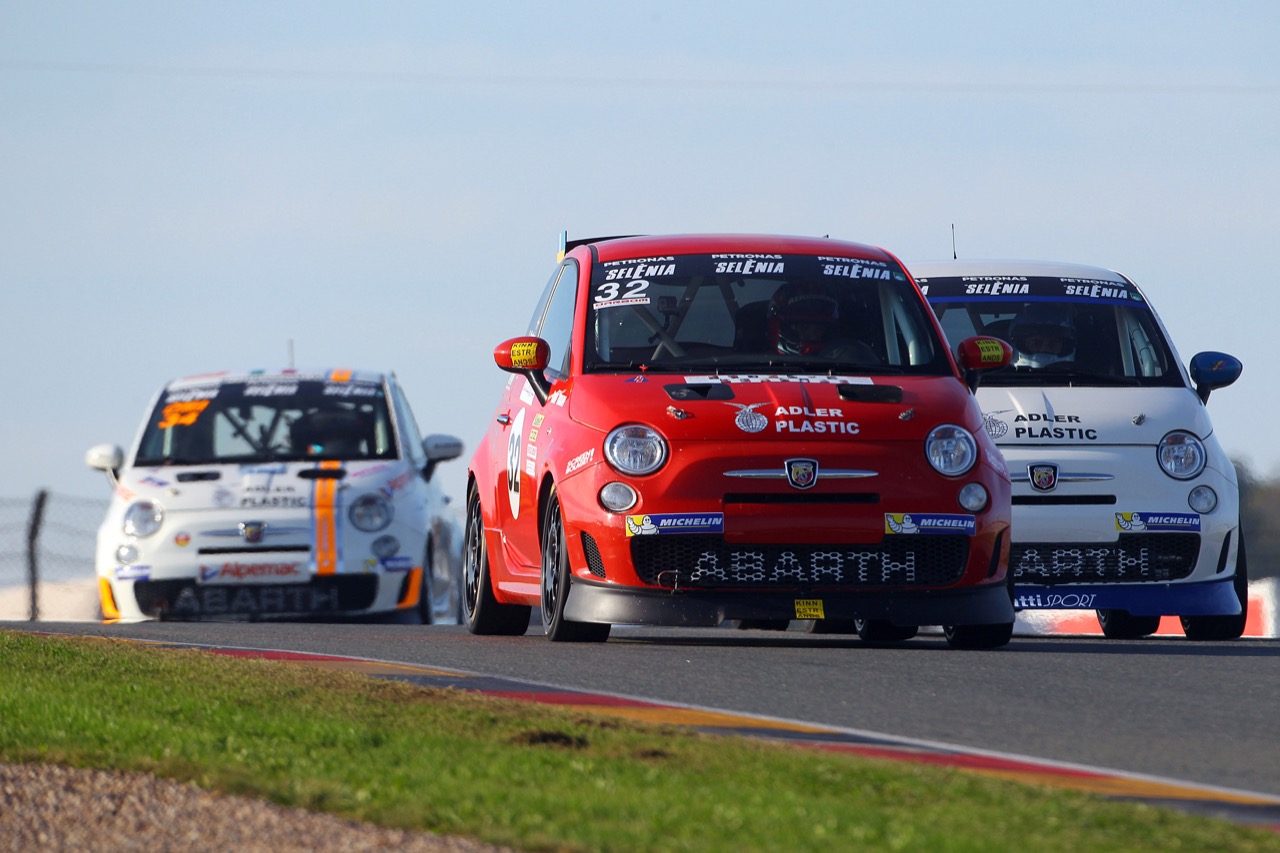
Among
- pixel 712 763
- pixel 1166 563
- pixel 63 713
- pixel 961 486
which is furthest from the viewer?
pixel 1166 563

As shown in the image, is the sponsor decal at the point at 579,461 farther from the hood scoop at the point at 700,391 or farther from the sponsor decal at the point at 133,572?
the sponsor decal at the point at 133,572

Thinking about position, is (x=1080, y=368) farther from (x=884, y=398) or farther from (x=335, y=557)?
(x=335, y=557)

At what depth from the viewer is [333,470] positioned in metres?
14.3

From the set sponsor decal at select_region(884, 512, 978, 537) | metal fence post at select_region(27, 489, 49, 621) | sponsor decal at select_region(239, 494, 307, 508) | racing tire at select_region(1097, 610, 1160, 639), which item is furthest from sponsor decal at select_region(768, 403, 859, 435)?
metal fence post at select_region(27, 489, 49, 621)

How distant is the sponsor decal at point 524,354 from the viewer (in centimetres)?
966

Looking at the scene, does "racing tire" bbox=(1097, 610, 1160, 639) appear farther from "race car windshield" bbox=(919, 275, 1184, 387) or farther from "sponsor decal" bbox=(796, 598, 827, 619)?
"sponsor decal" bbox=(796, 598, 827, 619)

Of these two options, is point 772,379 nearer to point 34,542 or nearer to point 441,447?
point 441,447

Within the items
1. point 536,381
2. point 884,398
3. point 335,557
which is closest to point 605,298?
point 536,381

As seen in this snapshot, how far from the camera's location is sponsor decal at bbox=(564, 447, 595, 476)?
8.94 m

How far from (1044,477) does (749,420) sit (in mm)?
2477

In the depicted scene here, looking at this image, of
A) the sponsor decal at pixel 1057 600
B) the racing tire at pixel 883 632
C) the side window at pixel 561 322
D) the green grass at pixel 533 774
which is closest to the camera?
the green grass at pixel 533 774

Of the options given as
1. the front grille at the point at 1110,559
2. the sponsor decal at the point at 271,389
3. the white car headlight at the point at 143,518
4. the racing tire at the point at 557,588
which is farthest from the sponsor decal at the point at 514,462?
the sponsor decal at the point at 271,389

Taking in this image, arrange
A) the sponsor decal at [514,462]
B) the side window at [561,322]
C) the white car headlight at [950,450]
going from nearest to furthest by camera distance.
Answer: the white car headlight at [950,450], the side window at [561,322], the sponsor decal at [514,462]

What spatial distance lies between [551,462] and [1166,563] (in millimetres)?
3337
